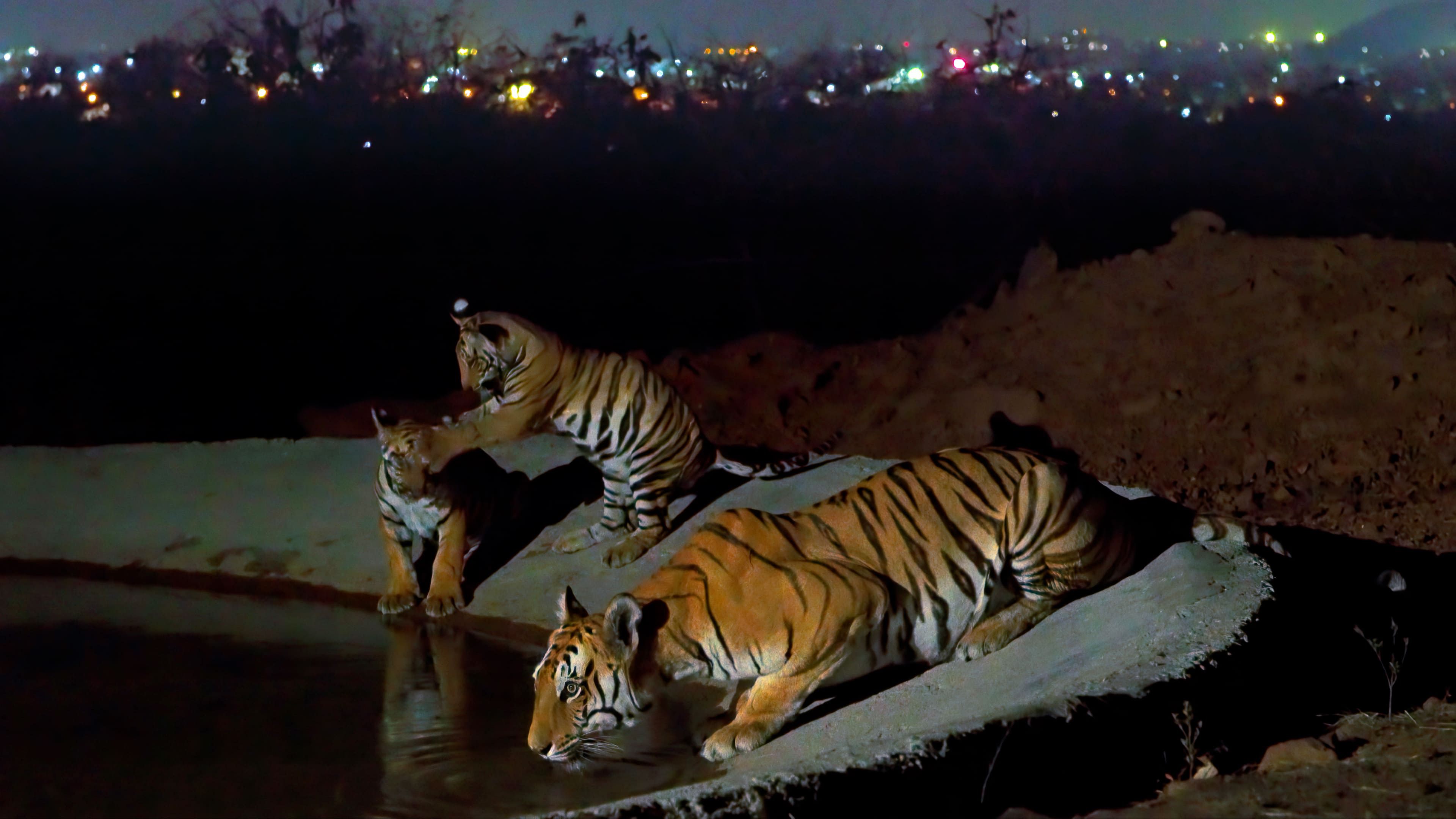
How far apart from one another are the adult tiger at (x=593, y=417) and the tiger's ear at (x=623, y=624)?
2706mm

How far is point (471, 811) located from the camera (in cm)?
397

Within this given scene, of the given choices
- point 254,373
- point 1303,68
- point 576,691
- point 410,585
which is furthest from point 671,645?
point 1303,68

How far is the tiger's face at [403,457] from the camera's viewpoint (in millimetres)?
6438

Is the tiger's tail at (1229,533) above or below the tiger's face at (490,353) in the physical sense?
below

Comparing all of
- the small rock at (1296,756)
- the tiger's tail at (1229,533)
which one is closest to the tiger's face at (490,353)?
the tiger's tail at (1229,533)

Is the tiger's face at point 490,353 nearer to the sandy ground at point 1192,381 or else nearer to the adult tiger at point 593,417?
the adult tiger at point 593,417

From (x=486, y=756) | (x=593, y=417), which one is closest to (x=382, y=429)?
(x=593, y=417)

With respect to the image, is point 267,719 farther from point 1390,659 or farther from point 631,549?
point 1390,659

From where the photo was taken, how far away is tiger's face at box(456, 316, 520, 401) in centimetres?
669

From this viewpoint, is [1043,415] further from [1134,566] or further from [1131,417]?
[1134,566]

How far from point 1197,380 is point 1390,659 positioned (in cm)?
527

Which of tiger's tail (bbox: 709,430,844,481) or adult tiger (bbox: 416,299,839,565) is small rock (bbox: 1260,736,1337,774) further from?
tiger's tail (bbox: 709,430,844,481)

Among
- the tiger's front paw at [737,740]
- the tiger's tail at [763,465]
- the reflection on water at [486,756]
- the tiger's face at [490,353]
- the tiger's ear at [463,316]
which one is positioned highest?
the tiger's ear at [463,316]

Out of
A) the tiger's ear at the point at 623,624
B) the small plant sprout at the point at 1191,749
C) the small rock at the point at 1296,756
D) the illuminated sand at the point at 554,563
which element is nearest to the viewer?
the small rock at the point at 1296,756
